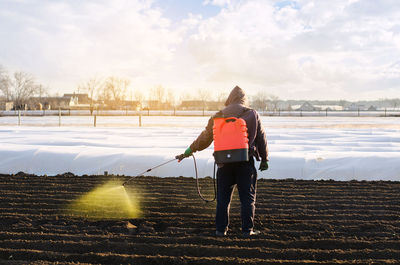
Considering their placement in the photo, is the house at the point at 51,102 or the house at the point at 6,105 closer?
the house at the point at 6,105

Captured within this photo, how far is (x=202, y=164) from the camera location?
26.4 ft

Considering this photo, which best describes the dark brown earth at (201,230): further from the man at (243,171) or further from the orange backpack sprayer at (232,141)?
the orange backpack sprayer at (232,141)

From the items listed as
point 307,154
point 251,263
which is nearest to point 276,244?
point 251,263

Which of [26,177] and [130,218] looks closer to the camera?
[130,218]

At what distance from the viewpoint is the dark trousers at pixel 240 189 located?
3.91m

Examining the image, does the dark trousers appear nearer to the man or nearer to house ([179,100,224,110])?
the man

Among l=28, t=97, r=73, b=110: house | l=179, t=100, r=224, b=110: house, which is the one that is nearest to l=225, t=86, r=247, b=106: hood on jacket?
l=28, t=97, r=73, b=110: house

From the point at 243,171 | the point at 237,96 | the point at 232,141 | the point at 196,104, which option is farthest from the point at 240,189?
the point at 196,104

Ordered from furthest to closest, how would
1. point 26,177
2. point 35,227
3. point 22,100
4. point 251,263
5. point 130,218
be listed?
point 22,100 < point 26,177 < point 130,218 < point 35,227 < point 251,263

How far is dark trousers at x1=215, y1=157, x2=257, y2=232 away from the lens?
12.8ft

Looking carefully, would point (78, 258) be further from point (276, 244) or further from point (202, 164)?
point (202, 164)

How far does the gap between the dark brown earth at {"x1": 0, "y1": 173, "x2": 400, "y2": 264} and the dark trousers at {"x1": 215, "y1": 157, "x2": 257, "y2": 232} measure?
0.68 ft

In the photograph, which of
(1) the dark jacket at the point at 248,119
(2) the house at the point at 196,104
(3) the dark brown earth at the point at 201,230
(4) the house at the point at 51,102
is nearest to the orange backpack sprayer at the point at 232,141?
(1) the dark jacket at the point at 248,119

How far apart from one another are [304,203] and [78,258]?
3.47m
